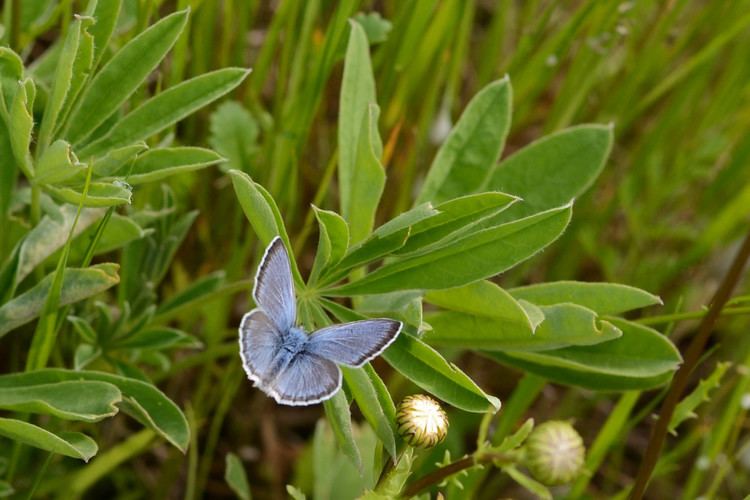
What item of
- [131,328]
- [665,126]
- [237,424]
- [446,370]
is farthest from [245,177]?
[665,126]

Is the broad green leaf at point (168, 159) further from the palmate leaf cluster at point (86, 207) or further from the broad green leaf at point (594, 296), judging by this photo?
the broad green leaf at point (594, 296)

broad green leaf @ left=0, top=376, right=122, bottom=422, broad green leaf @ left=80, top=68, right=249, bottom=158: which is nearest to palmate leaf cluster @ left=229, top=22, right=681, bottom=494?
broad green leaf @ left=80, top=68, right=249, bottom=158

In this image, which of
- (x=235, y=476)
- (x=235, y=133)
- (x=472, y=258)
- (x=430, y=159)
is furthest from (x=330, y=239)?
(x=430, y=159)

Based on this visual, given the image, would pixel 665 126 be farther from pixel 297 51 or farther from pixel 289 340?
pixel 289 340

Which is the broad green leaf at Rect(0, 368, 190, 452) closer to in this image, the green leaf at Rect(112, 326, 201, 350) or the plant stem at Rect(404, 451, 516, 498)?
the green leaf at Rect(112, 326, 201, 350)

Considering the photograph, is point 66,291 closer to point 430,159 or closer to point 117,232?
point 117,232

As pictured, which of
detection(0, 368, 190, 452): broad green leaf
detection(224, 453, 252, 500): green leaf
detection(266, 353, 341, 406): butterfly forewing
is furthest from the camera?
detection(224, 453, 252, 500): green leaf
